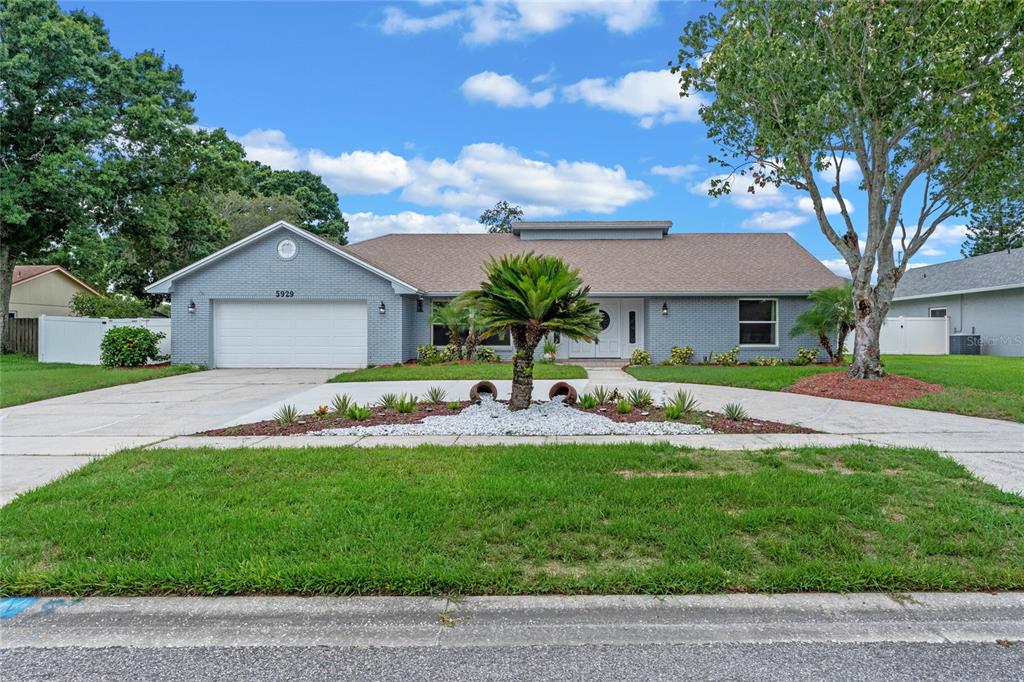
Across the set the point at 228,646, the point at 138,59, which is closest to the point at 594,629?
the point at 228,646

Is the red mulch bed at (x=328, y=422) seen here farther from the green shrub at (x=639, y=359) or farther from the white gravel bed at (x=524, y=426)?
the green shrub at (x=639, y=359)

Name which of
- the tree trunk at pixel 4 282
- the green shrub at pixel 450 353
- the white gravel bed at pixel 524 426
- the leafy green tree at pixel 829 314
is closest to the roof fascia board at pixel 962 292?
the leafy green tree at pixel 829 314

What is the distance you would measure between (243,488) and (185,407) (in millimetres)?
6287

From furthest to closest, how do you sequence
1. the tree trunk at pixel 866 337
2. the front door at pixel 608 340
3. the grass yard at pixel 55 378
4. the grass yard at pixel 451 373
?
the front door at pixel 608 340
the grass yard at pixel 451 373
the tree trunk at pixel 866 337
the grass yard at pixel 55 378

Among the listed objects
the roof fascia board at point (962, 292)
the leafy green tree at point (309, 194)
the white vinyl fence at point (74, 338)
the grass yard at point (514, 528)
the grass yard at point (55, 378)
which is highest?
the leafy green tree at point (309, 194)

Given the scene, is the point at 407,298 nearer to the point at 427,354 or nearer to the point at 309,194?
the point at 427,354

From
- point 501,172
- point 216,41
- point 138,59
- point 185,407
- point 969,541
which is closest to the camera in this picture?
point 969,541

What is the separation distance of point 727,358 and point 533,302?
12643 mm

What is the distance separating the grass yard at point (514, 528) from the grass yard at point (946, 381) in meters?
4.71

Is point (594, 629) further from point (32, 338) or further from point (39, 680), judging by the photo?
point (32, 338)

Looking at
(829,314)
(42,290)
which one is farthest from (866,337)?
(42,290)

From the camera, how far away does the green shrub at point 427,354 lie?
59.6ft

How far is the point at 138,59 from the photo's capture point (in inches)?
874

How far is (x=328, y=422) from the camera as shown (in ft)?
27.3
